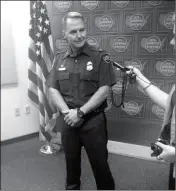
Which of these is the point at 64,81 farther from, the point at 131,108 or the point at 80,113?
the point at 131,108

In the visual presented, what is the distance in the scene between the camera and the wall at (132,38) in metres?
1.24

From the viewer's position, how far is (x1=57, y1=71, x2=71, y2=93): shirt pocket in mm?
1144

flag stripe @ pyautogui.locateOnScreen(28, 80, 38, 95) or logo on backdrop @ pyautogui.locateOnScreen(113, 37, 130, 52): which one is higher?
logo on backdrop @ pyautogui.locateOnScreen(113, 37, 130, 52)

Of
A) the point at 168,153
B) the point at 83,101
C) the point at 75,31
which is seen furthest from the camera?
the point at 83,101

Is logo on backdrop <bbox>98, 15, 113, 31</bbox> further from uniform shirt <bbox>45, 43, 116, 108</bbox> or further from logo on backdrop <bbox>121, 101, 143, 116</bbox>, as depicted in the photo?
logo on backdrop <bbox>121, 101, 143, 116</bbox>

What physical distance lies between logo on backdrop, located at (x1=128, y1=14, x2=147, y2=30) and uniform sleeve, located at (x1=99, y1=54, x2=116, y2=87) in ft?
1.05

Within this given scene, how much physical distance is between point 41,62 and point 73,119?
1.44 feet

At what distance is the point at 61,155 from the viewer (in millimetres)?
1347

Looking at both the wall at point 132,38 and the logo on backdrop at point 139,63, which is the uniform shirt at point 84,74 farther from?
the logo on backdrop at point 139,63

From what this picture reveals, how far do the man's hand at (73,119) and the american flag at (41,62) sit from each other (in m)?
0.20

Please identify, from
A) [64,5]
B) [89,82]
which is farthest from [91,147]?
[64,5]

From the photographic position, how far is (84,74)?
1116 millimetres

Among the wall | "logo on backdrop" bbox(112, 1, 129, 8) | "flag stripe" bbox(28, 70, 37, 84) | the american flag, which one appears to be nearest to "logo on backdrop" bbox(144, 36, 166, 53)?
the wall

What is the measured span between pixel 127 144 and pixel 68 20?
2.96ft
